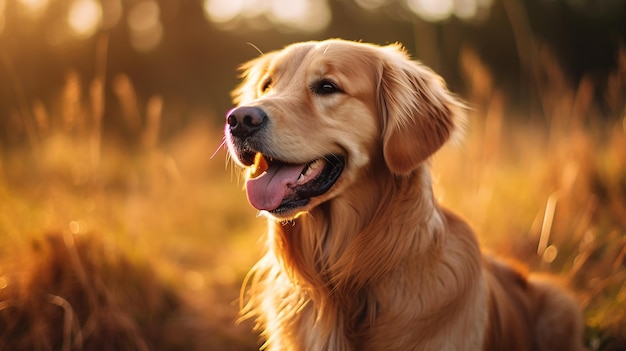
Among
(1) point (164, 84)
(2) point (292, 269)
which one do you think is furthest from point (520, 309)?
(1) point (164, 84)

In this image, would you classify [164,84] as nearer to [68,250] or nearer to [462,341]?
[68,250]

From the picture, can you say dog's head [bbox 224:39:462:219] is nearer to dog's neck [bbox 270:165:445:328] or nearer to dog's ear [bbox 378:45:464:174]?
dog's ear [bbox 378:45:464:174]

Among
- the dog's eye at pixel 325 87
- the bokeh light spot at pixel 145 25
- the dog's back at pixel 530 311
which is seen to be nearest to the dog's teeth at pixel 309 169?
the dog's eye at pixel 325 87

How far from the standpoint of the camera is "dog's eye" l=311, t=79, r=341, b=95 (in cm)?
251

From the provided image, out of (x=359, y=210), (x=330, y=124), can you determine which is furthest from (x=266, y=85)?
(x=359, y=210)

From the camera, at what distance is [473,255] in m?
2.54

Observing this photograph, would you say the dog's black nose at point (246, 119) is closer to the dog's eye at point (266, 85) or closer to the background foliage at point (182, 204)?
the dog's eye at point (266, 85)

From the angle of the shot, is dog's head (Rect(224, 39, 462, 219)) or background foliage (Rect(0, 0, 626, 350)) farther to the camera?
background foliage (Rect(0, 0, 626, 350))

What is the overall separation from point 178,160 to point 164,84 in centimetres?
550

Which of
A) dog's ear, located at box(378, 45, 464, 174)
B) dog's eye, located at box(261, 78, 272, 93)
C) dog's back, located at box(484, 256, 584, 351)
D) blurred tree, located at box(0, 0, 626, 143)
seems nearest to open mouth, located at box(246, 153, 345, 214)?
dog's ear, located at box(378, 45, 464, 174)

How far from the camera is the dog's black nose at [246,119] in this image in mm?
2275

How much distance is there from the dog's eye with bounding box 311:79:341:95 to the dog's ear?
232 mm

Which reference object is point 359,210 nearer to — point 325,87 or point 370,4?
point 325,87

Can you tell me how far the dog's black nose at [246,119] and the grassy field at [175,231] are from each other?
0.80m
